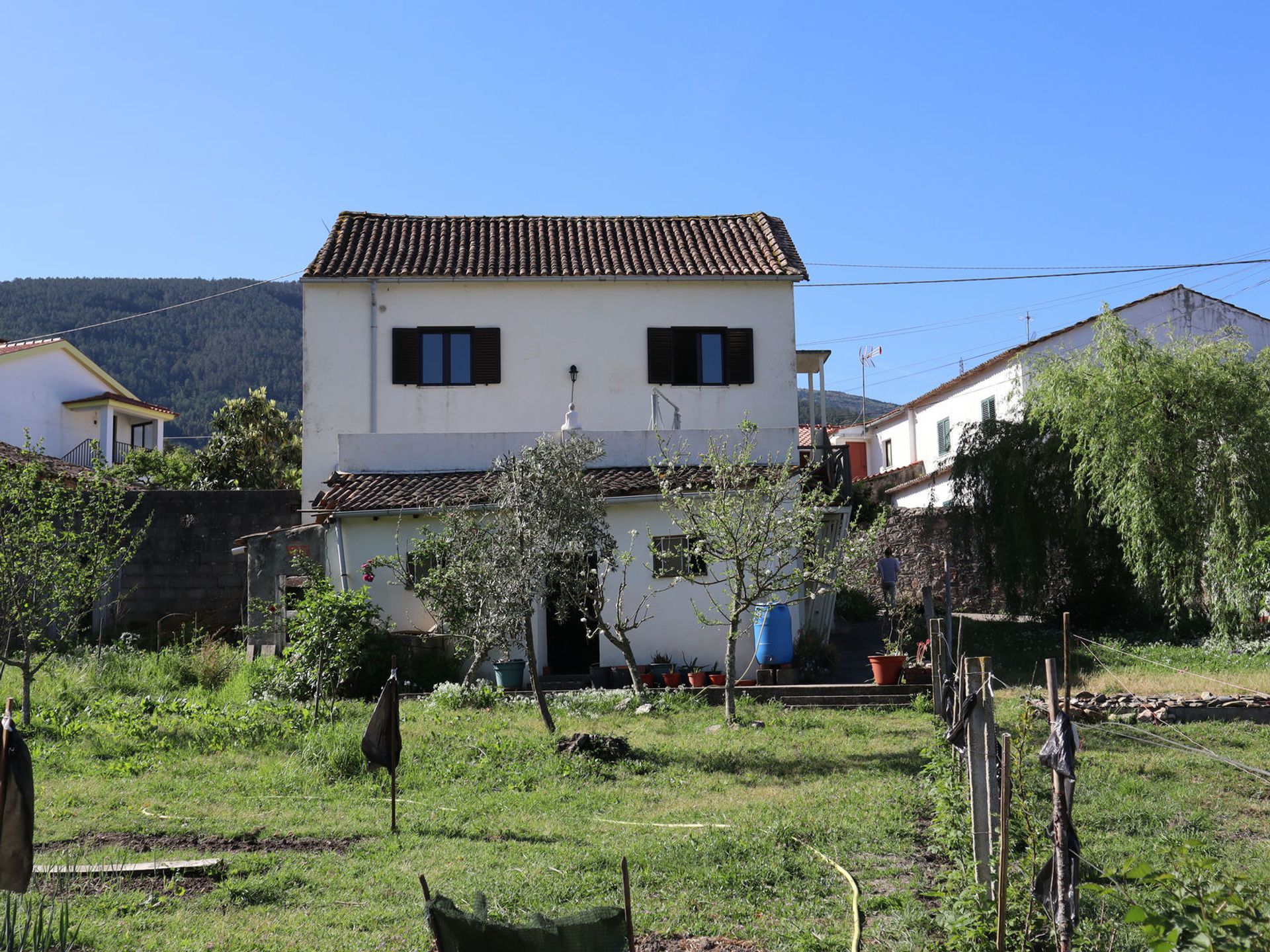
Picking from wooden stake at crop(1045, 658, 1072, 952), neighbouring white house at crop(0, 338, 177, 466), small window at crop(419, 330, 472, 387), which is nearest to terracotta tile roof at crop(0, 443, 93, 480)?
small window at crop(419, 330, 472, 387)

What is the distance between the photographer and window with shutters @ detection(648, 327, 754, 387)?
72.3ft

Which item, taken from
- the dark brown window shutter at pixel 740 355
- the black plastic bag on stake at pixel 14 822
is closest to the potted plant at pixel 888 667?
the dark brown window shutter at pixel 740 355

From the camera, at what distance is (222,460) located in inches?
1287

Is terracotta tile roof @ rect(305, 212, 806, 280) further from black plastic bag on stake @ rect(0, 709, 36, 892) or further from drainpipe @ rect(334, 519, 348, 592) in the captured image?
black plastic bag on stake @ rect(0, 709, 36, 892)

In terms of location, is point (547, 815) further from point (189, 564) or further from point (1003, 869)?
point (189, 564)

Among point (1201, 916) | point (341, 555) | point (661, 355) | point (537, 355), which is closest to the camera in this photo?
point (1201, 916)

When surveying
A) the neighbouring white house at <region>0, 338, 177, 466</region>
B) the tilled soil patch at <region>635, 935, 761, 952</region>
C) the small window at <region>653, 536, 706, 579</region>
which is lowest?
the tilled soil patch at <region>635, 935, 761, 952</region>

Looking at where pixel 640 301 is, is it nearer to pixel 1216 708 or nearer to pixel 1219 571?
pixel 1219 571

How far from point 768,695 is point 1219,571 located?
788 centimetres

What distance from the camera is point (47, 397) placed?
132 feet

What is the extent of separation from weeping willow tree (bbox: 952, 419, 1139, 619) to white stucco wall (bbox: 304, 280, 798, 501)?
4.65 metres

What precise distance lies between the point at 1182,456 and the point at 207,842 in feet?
53.2

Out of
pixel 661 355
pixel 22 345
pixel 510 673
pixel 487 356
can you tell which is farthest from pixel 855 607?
pixel 22 345

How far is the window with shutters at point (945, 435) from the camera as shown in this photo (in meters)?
35.4
